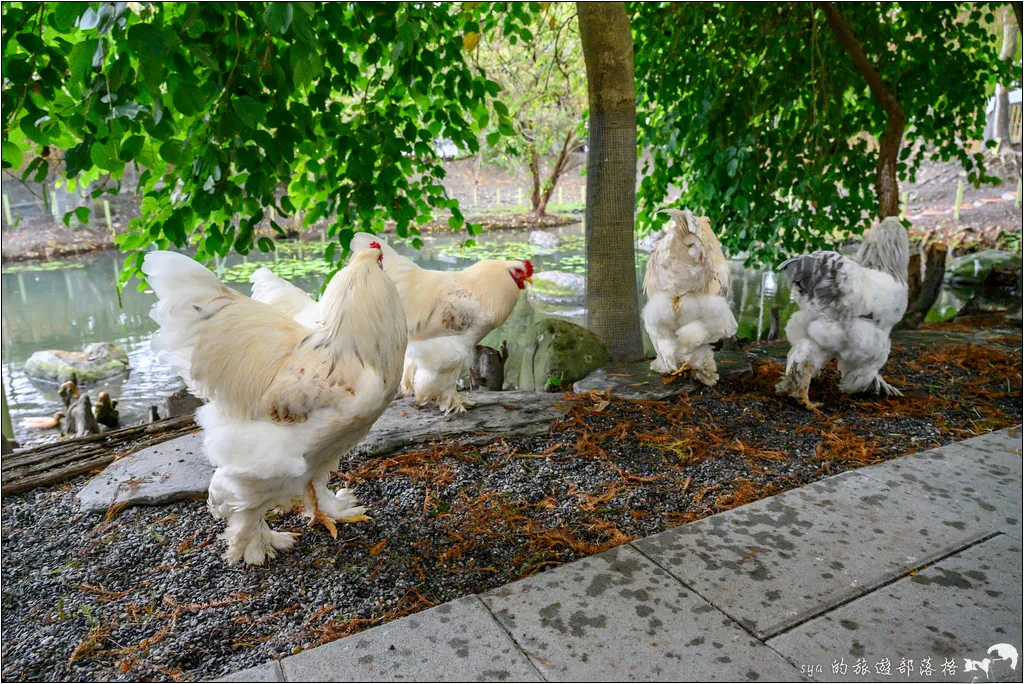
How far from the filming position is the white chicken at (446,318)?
3.94m

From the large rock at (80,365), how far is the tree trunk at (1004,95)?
38.5ft

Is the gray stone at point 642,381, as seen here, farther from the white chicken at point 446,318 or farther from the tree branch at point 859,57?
the tree branch at point 859,57

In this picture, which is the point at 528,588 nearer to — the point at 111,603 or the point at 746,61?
the point at 111,603

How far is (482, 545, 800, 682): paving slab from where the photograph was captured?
1.85 m

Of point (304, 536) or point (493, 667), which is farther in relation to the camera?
point (304, 536)

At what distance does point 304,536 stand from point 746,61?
5.78 m

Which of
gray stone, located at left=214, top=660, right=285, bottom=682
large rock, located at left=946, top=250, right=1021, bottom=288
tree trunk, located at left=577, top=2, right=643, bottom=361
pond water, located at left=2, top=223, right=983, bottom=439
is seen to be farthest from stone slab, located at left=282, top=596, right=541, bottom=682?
large rock, located at left=946, top=250, right=1021, bottom=288

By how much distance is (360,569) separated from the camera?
2471 millimetres

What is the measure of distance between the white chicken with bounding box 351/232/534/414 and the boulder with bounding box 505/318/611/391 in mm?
829

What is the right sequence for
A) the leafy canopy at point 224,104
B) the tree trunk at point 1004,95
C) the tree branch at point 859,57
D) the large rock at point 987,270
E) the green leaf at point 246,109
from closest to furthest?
the leafy canopy at point 224,104 → the green leaf at point 246,109 → the tree branch at point 859,57 → the large rock at point 987,270 → the tree trunk at point 1004,95

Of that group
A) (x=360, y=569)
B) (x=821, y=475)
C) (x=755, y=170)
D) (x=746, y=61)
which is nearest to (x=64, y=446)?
(x=360, y=569)

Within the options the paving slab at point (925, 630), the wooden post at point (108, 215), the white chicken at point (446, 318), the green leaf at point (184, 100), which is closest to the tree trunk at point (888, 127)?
the white chicken at point (446, 318)

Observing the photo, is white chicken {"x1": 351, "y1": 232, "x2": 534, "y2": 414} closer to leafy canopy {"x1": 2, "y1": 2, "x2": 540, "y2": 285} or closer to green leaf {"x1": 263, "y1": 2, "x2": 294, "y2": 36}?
leafy canopy {"x1": 2, "y1": 2, "x2": 540, "y2": 285}

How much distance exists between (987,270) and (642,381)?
Answer: 948 centimetres
